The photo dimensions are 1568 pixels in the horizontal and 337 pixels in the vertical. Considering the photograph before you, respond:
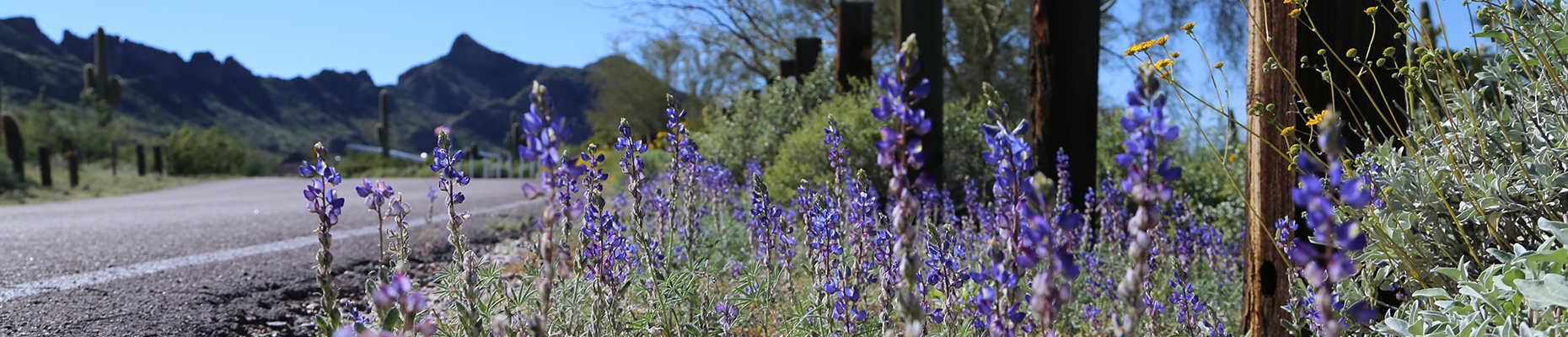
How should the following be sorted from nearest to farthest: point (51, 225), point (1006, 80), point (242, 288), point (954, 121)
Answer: point (242, 288)
point (51, 225)
point (954, 121)
point (1006, 80)

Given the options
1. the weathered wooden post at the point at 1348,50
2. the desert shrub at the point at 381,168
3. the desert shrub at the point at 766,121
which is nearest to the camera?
the weathered wooden post at the point at 1348,50

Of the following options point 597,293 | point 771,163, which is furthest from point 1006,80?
point 597,293

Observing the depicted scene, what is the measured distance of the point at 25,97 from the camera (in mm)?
57375

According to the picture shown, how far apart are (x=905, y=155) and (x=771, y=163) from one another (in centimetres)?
880

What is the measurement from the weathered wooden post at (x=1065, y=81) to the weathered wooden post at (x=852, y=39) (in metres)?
4.56

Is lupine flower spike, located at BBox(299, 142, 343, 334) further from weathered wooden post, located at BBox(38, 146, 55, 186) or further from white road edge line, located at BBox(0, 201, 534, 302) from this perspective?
weathered wooden post, located at BBox(38, 146, 55, 186)

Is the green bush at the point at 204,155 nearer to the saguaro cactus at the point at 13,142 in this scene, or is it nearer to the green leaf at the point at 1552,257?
the saguaro cactus at the point at 13,142

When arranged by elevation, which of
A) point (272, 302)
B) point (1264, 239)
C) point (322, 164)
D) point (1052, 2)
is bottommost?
point (272, 302)

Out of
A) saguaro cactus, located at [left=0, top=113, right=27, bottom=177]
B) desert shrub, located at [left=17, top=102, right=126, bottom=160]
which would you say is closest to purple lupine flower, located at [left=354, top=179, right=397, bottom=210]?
saguaro cactus, located at [left=0, top=113, right=27, bottom=177]

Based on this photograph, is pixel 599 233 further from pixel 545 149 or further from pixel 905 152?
pixel 905 152

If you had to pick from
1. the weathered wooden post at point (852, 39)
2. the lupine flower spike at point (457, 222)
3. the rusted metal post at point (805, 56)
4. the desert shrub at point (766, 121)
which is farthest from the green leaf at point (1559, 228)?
the rusted metal post at point (805, 56)

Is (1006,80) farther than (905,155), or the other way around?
(1006,80)

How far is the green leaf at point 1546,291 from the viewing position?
4.78 ft

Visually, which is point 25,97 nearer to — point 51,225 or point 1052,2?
point 51,225
